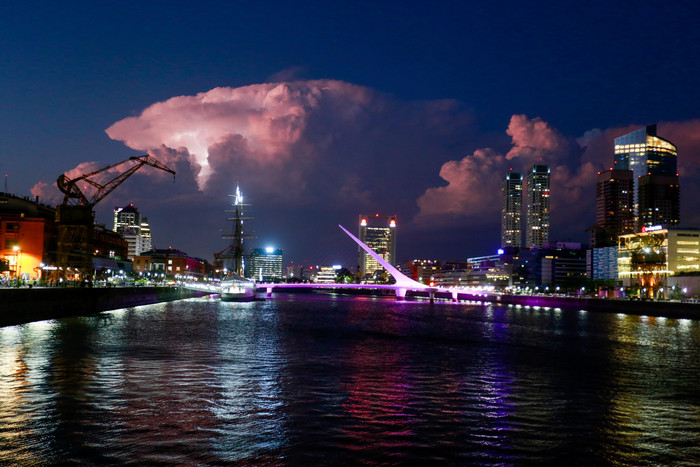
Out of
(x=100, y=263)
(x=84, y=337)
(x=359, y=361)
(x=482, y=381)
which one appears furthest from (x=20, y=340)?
(x=100, y=263)

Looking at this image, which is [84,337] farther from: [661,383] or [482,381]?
[661,383]

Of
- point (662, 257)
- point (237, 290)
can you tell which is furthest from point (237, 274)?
point (662, 257)

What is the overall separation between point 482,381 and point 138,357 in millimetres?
14522

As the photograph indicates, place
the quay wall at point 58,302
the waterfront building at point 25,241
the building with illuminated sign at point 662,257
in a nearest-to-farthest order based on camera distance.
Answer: the quay wall at point 58,302 < the waterfront building at point 25,241 < the building with illuminated sign at point 662,257

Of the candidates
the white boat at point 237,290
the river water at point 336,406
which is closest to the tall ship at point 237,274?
the white boat at point 237,290

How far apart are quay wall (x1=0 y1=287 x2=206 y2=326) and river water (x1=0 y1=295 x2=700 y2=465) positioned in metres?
10.7

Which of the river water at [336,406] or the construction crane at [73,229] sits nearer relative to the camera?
the river water at [336,406]

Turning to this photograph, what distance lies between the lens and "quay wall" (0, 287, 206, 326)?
40.9 meters

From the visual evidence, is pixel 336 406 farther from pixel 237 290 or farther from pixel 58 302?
pixel 237 290

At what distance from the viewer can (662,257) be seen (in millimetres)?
141500

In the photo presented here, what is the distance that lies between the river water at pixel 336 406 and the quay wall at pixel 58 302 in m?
10.7

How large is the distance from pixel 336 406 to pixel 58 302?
43.1 metres

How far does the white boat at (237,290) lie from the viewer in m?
113

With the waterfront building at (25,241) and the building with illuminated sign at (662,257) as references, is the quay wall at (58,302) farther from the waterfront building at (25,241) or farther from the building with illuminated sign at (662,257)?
the building with illuminated sign at (662,257)
